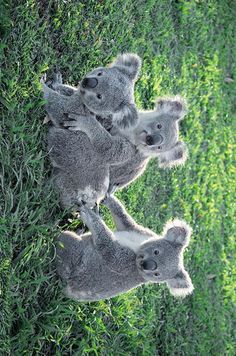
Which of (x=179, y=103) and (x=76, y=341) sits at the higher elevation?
(x=179, y=103)

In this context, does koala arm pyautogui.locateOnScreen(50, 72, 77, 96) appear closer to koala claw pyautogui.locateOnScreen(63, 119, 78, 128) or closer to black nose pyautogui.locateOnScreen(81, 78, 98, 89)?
koala claw pyautogui.locateOnScreen(63, 119, 78, 128)

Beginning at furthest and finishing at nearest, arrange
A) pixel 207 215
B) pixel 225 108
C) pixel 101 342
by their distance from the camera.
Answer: pixel 225 108
pixel 207 215
pixel 101 342

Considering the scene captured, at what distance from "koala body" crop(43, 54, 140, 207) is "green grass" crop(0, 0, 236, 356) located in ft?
0.34

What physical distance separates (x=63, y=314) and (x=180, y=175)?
304 centimetres

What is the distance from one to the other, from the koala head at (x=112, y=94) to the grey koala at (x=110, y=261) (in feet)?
2.25

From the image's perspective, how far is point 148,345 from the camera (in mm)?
6051

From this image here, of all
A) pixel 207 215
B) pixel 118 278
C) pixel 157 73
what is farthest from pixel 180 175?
pixel 118 278

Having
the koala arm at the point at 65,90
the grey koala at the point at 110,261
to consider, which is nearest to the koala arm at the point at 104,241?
the grey koala at the point at 110,261

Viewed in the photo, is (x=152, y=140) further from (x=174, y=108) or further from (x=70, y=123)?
(x=70, y=123)

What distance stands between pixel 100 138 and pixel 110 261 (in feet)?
2.75

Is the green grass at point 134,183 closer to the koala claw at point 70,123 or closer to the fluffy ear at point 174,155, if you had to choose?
the koala claw at point 70,123

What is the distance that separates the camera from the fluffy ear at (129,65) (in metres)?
4.59

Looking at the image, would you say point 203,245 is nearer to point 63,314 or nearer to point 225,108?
point 225,108

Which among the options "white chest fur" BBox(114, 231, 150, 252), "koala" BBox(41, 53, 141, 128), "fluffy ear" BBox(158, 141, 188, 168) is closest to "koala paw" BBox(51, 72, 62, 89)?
"koala" BBox(41, 53, 141, 128)
